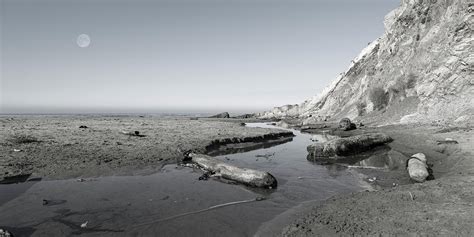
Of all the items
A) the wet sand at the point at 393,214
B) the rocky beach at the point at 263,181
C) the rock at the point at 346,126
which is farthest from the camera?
the rock at the point at 346,126

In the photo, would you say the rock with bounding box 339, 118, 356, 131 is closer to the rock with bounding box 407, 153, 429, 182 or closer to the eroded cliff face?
the eroded cliff face

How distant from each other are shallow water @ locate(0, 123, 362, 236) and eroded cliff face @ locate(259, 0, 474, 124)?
1979 cm

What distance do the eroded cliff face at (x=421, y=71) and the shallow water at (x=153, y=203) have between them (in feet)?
64.9

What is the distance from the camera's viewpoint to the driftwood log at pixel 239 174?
37.8 ft

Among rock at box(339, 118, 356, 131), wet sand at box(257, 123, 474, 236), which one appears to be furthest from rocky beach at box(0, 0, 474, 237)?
rock at box(339, 118, 356, 131)

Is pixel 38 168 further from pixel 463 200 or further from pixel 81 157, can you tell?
pixel 463 200

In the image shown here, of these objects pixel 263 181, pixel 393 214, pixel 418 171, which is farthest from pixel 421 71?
pixel 393 214

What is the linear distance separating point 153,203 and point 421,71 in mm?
35610

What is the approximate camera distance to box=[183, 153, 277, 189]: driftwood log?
11523 mm

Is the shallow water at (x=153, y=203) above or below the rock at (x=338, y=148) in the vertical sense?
below

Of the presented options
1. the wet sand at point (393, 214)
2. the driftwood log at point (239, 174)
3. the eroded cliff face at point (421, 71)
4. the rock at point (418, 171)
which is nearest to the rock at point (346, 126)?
the eroded cliff face at point (421, 71)

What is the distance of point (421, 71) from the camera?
105 ft

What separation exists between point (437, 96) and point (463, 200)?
24947 millimetres

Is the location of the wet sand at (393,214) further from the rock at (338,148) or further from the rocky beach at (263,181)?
the rock at (338,148)
